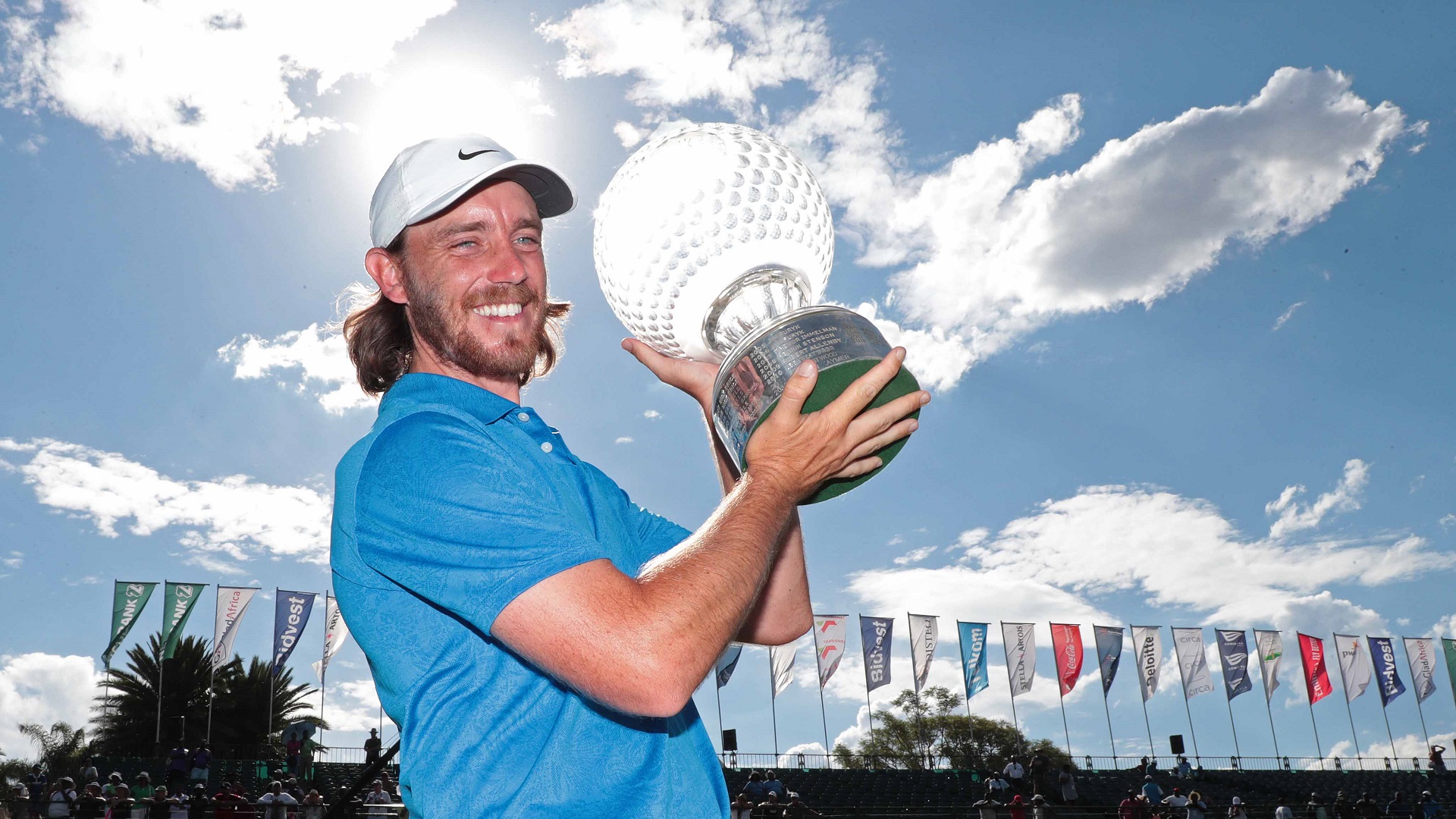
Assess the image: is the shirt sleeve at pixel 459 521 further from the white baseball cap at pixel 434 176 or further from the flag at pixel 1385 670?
the flag at pixel 1385 670

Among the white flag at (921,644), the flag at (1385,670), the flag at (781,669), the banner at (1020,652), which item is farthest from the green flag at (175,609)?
the flag at (1385,670)

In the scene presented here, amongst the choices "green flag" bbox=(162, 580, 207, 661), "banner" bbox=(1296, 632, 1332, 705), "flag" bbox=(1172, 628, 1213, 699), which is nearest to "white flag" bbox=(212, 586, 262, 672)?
"green flag" bbox=(162, 580, 207, 661)

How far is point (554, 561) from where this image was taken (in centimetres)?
146

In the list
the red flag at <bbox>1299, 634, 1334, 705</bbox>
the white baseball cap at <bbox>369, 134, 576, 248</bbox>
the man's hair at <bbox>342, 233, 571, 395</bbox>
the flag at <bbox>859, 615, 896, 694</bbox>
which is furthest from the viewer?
the red flag at <bbox>1299, 634, 1334, 705</bbox>

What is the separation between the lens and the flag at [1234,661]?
113 ft

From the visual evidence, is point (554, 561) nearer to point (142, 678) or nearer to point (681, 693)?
point (681, 693)

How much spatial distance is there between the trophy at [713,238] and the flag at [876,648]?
31592mm

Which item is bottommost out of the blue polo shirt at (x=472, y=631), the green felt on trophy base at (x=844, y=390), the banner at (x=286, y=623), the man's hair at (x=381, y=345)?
the blue polo shirt at (x=472, y=631)

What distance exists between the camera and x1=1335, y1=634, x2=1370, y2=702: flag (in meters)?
36.3

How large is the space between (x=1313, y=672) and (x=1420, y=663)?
5067 millimetres

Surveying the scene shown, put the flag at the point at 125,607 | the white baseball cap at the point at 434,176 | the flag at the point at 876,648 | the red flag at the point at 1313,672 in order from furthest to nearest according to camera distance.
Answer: the red flag at the point at 1313,672 → the flag at the point at 876,648 → the flag at the point at 125,607 → the white baseball cap at the point at 434,176

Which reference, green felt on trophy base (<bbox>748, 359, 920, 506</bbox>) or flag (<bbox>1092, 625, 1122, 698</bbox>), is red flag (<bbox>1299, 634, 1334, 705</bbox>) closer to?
flag (<bbox>1092, 625, 1122, 698</bbox>)

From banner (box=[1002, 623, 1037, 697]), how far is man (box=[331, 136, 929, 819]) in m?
33.9

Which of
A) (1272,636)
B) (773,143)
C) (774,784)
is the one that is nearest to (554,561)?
(773,143)
